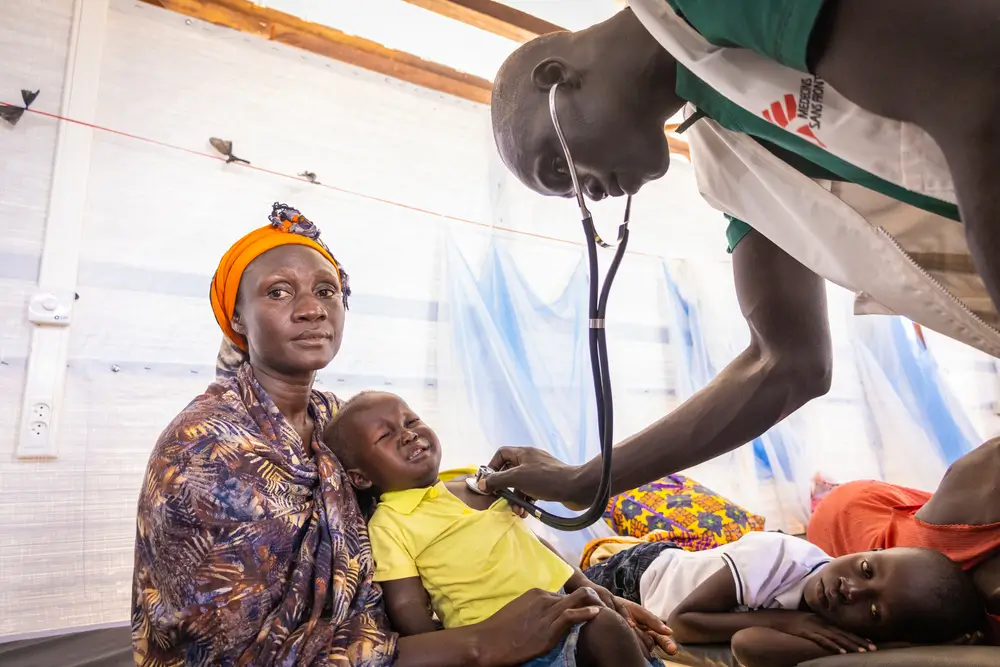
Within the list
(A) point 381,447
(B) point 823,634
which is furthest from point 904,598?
(A) point 381,447

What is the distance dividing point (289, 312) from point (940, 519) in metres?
2.01

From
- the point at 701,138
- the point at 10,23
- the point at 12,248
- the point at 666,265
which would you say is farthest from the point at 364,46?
the point at 701,138

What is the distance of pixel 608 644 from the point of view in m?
1.08

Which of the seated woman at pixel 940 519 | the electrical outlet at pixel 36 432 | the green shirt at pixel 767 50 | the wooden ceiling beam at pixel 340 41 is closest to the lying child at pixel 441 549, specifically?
the green shirt at pixel 767 50

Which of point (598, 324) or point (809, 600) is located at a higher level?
point (598, 324)

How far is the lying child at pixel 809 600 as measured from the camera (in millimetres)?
1610

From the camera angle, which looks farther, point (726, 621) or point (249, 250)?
point (726, 621)

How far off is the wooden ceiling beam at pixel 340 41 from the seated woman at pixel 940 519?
169 centimetres

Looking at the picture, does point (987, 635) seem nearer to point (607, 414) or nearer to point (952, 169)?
point (607, 414)

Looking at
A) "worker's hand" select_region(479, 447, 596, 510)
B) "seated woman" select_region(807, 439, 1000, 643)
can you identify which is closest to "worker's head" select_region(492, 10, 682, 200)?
"worker's hand" select_region(479, 447, 596, 510)

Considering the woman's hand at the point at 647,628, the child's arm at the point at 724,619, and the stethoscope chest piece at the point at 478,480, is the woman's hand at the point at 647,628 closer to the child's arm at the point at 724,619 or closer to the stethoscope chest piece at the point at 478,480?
the stethoscope chest piece at the point at 478,480

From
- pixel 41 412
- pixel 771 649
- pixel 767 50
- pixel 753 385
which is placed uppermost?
pixel 767 50

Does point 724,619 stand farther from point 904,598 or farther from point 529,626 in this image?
point 529,626

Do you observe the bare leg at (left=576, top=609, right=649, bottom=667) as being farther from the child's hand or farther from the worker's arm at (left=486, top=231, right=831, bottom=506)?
the child's hand
